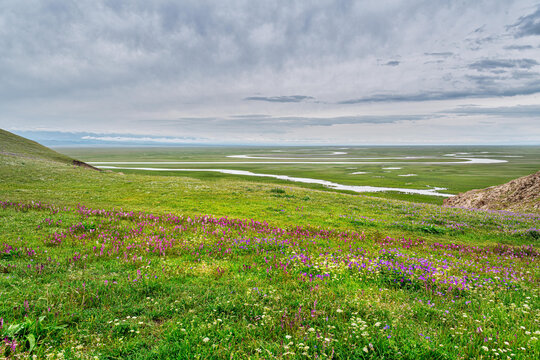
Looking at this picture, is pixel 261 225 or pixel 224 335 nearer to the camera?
pixel 224 335

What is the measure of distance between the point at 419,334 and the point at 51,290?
838 centimetres

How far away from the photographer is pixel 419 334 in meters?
4.88

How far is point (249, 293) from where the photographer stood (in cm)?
646

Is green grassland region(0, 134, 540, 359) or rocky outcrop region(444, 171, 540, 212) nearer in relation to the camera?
green grassland region(0, 134, 540, 359)

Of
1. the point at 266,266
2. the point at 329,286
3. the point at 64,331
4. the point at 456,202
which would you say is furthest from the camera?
the point at 456,202

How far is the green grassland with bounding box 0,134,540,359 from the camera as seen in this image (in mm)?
4574

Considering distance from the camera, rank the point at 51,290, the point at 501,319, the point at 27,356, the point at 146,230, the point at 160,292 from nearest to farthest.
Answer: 1. the point at 27,356
2. the point at 501,319
3. the point at 51,290
4. the point at 160,292
5. the point at 146,230

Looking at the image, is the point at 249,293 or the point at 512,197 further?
the point at 512,197

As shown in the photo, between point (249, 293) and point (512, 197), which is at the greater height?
point (249, 293)

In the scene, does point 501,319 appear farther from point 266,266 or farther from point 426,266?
point 266,266

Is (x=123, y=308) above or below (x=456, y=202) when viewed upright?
above

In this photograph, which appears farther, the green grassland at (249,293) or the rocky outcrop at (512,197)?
the rocky outcrop at (512,197)

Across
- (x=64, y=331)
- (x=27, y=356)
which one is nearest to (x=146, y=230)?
(x=64, y=331)

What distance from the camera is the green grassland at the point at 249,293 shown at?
457 cm
